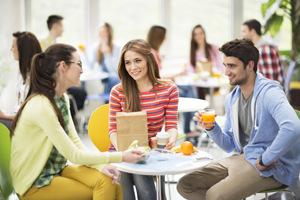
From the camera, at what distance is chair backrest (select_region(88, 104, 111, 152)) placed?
2582mm

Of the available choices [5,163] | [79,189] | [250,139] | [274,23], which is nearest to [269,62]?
[274,23]

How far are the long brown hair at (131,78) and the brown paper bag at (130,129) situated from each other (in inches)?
11.1

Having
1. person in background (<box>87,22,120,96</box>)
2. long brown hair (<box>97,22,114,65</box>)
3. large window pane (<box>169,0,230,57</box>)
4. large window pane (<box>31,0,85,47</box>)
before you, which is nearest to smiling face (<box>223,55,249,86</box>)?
person in background (<box>87,22,120,96</box>)

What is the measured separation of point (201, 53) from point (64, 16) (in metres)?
2.36

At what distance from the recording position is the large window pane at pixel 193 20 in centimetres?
684

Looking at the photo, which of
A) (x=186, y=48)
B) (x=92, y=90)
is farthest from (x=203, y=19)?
(x=92, y=90)

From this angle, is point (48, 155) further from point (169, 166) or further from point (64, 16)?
point (64, 16)

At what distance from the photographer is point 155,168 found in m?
1.81

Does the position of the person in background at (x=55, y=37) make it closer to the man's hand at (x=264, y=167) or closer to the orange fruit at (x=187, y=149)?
the orange fruit at (x=187, y=149)

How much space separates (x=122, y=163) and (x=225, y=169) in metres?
0.70

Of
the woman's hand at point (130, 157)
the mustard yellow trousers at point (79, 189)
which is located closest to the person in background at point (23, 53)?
the mustard yellow trousers at point (79, 189)

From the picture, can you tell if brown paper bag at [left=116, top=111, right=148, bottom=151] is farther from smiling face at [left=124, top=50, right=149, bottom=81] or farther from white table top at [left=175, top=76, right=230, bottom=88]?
white table top at [left=175, top=76, right=230, bottom=88]

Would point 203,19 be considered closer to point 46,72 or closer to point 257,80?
point 257,80

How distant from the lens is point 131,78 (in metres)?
2.45
